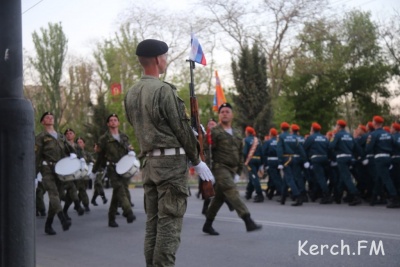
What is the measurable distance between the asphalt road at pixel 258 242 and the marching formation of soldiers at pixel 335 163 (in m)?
1.38

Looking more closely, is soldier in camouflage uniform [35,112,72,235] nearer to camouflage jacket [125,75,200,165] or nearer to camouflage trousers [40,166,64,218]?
camouflage trousers [40,166,64,218]

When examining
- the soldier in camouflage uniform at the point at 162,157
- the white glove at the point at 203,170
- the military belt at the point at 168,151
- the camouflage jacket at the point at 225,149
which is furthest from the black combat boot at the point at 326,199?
the military belt at the point at 168,151

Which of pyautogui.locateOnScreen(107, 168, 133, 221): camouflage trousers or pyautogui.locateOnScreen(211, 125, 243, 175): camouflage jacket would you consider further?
pyautogui.locateOnScreen(107, 168, 133, 221): camouflage trousers

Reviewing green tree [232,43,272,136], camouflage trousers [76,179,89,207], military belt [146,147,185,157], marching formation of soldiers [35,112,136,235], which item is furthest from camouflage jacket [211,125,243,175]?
green tree [232,43,272,136]

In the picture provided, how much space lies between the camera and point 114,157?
441 inches

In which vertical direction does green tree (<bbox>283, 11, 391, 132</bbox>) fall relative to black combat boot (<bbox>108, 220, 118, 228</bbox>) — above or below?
above

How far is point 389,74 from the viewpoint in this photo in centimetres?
4903

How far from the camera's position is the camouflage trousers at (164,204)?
491 cm

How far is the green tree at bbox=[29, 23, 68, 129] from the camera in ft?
158

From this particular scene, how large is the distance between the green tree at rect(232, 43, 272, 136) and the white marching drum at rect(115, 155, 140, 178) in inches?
882

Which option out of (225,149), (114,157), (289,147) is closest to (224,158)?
(225,149)

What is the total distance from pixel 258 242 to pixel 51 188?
12.8ft

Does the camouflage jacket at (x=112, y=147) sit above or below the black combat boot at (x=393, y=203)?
above

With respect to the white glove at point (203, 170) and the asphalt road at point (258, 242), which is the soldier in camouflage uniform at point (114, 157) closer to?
the asphalt road at point (258, 242)
